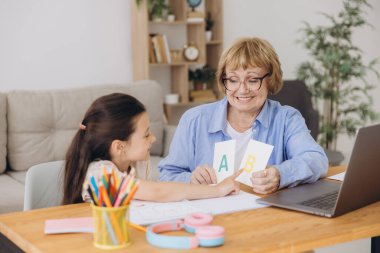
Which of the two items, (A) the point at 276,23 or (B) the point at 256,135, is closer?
(B) the point at 256,135

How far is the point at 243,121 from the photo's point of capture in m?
2.41

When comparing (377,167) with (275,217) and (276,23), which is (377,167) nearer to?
(275,217)

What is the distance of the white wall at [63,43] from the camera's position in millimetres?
4719

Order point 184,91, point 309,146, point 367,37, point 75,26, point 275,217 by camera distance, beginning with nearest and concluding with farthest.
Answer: point 275,217
point 309,146
point 75,26
point 184,91
point 367,37

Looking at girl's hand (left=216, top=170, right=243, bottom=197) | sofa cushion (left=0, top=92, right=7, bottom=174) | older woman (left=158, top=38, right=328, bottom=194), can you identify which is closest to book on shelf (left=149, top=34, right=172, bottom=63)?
sofa cushion (left=0, top=92, right=7, bottom=174)

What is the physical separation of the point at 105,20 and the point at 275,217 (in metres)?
3.74

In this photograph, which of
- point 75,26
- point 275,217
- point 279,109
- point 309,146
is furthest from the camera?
point 75,26

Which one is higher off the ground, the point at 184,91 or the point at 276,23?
the point at 276,23

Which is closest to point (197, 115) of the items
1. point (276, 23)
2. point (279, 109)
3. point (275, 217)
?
point (279, 109)

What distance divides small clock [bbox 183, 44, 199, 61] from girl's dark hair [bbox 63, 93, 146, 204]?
3505mm

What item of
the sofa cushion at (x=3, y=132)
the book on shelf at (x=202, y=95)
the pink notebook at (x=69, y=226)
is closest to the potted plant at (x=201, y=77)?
the book on shelf at (x=202, y=95)

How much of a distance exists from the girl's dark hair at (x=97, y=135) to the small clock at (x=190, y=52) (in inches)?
138

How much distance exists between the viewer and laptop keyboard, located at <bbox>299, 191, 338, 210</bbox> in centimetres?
181

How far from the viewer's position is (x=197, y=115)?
2.41m
